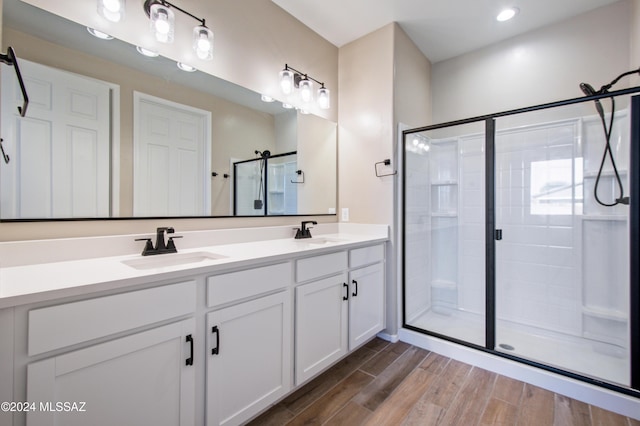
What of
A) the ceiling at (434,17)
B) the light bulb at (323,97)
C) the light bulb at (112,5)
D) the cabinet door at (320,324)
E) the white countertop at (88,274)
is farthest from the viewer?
the light bulb at (323,97)

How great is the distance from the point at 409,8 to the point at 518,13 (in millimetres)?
898

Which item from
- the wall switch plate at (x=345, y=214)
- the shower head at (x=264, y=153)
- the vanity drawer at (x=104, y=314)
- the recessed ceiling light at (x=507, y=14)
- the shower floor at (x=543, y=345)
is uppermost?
the recessed ceiling light at (x=507, y=14)

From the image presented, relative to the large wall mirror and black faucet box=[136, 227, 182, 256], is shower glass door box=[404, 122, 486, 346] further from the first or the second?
black faucet box=[136, 227, 182, 256]

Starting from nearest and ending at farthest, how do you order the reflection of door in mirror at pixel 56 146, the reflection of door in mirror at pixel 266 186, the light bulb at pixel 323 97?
the reflection of door in mirror at pixel 56 146, the reflection of door in mirror at pixel 266 186, the light bulb at pixel 323 97

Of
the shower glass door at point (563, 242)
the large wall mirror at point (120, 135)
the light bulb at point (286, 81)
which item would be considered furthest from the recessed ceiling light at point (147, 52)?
the shower glass door at point (563, 242)

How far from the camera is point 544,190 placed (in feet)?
8.07

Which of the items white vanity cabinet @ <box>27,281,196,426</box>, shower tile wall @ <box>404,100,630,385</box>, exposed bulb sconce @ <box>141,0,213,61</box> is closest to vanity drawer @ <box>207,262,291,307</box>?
white vanity cabinet @ <box>27,281,196,426</box>

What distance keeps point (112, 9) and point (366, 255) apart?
202cm

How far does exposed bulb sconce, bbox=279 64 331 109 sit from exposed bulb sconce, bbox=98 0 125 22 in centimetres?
104

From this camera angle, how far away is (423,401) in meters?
1.65

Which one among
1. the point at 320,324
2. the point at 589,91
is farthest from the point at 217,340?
the point at 589,91

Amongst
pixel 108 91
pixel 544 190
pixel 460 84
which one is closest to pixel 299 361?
pixel 108 91

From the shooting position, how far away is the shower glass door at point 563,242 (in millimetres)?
2064

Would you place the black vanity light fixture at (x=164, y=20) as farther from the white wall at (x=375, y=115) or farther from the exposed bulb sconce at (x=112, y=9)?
the white wall at (x=375, y=115)
